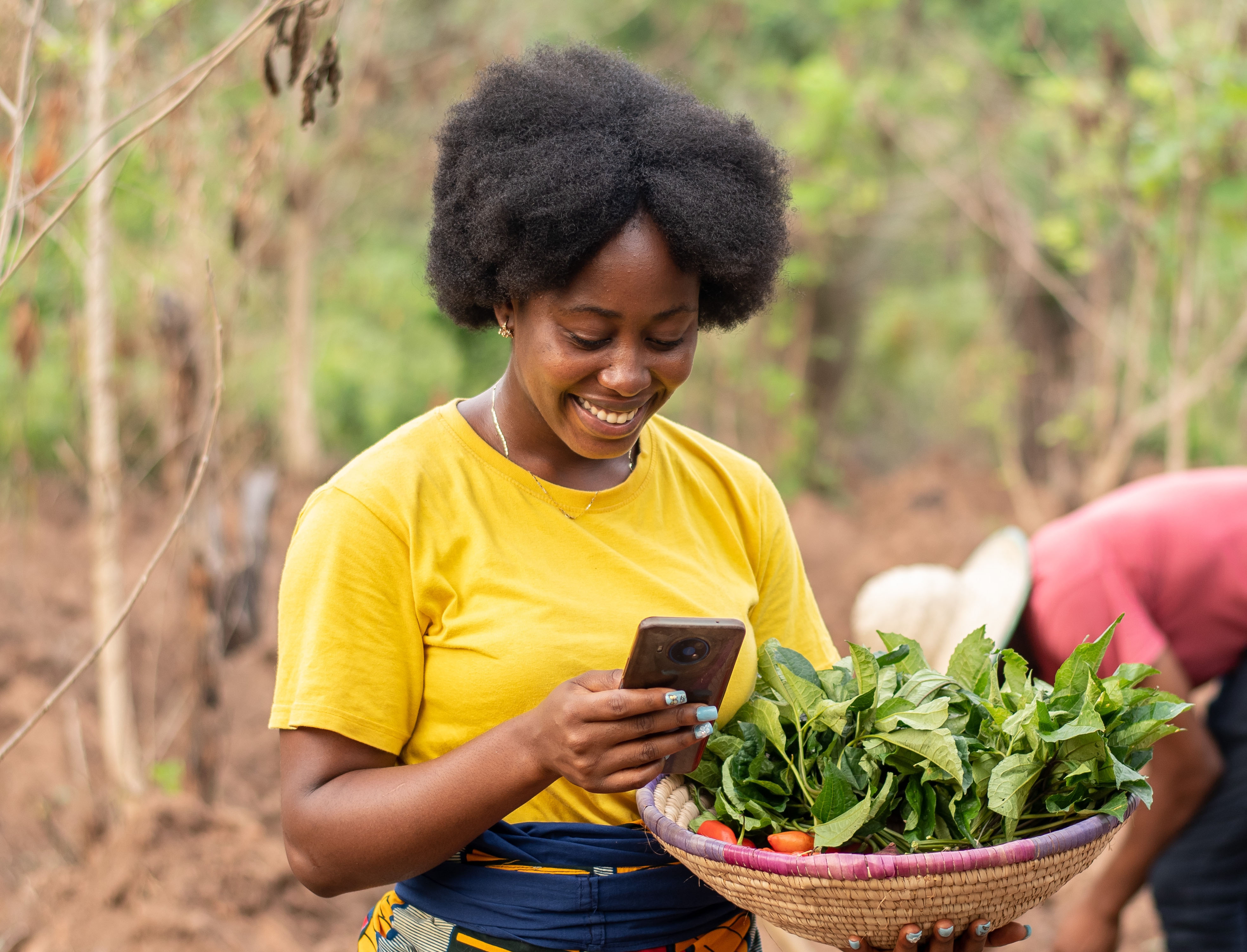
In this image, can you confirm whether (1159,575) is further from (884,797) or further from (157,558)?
(157,558)

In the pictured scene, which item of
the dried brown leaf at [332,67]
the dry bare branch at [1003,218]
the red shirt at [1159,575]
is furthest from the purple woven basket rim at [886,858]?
the dry bare branch at [1003,218]

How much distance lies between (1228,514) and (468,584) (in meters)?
2.08

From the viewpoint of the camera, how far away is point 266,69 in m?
1.84

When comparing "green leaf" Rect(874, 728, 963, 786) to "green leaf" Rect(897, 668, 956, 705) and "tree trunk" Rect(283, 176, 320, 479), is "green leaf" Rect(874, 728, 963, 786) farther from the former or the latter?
"tree trunk" Rect(283, 176, 320, 479)

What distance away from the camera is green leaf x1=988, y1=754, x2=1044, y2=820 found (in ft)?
4.85

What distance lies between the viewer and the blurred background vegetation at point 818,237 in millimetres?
4496

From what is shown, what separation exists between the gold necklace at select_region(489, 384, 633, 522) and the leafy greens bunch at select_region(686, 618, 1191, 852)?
33 cm

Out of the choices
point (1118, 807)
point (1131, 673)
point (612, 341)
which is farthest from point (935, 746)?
point (612, 341)

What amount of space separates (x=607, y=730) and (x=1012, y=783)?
539 mm

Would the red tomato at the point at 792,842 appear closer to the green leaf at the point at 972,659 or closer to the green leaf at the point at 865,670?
the green leaf at the point at 865,670

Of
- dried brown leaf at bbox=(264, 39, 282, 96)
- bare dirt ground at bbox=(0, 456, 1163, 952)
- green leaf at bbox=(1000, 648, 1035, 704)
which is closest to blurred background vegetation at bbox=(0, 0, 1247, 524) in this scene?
bare dirt ground at bbox=(0, 456, 1163, 952)

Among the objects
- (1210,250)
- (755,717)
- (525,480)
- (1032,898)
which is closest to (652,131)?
(525,480)

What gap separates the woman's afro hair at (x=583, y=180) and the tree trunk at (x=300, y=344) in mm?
6163

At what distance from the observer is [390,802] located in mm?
1462
